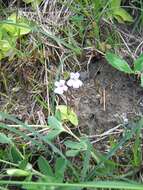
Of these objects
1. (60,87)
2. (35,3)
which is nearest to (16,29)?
(35,3)

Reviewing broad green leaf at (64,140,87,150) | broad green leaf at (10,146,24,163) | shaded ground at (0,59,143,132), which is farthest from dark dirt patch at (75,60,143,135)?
broad green leaf at (10,146,24,163)

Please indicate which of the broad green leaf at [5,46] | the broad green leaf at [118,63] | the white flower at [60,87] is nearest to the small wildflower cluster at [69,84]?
the white flower at [60,87]

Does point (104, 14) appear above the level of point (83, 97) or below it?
above

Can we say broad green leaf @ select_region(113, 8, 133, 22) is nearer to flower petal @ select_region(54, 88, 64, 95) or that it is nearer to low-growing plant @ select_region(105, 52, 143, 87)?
low-growing plant @ select_region(105, 52, 143, 87)

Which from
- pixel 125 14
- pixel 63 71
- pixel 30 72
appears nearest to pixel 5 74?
pixel 30 72

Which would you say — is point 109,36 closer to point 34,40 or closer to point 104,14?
point 104,14

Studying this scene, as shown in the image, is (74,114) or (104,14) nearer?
(74,114)
